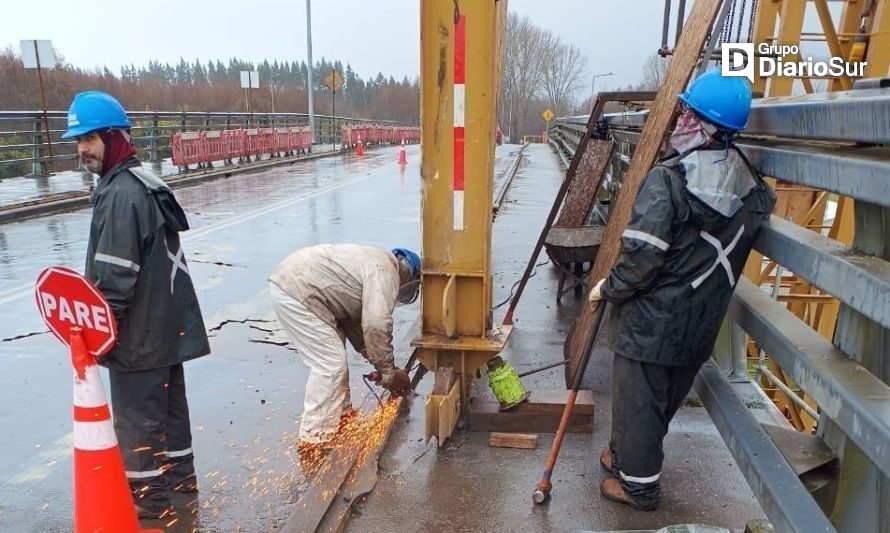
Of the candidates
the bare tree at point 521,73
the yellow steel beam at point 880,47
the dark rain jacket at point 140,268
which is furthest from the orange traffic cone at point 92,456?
the bare tree at point 521,73

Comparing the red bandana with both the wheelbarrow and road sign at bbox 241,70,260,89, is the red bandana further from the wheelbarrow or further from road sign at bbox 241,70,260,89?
road sign at bbox 241,70,260,89

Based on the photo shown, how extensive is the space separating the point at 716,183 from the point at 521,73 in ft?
276

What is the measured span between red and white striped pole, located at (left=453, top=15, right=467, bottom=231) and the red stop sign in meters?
1.81

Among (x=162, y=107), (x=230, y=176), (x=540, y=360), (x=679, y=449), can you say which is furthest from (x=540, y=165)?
(x=162, y=107)

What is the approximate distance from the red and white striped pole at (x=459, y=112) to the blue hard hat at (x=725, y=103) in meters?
1.28

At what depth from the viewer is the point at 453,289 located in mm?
3795

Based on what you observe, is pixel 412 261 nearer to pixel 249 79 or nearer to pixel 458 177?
pixel 458 177

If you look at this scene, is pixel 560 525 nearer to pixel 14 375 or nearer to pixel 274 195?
pixel 14 375

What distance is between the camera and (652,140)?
3.81 m

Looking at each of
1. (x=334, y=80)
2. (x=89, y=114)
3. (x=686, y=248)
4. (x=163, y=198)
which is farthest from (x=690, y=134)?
(x=334, y=80)

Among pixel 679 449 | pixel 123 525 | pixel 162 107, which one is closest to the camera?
pixel 123 525

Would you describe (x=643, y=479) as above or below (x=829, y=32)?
below

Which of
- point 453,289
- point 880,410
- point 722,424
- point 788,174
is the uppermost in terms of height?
point 788,174

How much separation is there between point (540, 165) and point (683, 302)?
21680 mm
